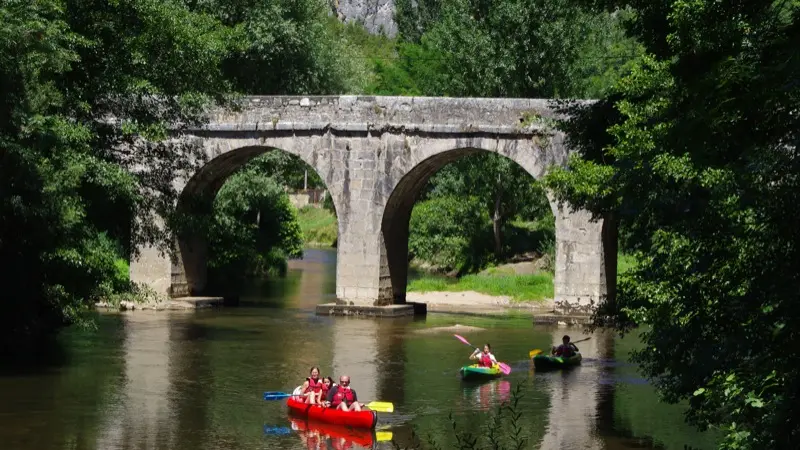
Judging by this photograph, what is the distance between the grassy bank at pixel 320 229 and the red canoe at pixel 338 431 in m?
45.9

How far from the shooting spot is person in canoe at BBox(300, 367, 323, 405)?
20.4m

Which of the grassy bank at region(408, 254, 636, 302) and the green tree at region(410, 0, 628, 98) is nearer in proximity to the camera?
the grassy bank at region(408, 254, 636, 302)

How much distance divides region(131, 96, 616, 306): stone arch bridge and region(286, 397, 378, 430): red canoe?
12.5 meters

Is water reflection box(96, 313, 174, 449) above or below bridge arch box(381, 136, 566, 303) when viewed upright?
below

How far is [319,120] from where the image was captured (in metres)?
33.8

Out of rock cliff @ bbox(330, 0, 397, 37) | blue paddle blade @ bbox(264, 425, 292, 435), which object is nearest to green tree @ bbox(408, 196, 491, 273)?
blue paddle blade @ bbox(264, 425, 292, 435)

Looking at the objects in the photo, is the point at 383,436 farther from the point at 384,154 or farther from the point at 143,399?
the point at 384,154

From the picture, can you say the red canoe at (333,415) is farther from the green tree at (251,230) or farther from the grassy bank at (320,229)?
the grassy bank at (320,229)

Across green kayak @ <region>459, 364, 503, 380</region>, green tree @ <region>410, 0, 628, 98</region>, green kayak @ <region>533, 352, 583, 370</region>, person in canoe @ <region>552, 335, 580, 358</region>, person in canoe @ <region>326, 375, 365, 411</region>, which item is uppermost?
green tree @ <region>410, 0, 628, 98</region>

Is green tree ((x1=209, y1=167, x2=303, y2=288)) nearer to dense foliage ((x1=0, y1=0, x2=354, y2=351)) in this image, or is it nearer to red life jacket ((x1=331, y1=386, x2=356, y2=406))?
dense foliage ((x1=0, y1=0, x2=354, y2=351))

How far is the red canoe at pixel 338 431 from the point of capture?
61.9 feet

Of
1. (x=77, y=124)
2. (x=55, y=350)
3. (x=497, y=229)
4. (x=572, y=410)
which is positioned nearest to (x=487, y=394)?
(x=572, y=410)

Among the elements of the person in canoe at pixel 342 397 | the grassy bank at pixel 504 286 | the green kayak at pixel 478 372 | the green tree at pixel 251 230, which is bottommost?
the person in canoe at pixel 342 397

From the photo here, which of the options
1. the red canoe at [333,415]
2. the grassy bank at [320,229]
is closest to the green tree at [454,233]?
the grassy bank at [320,229]
